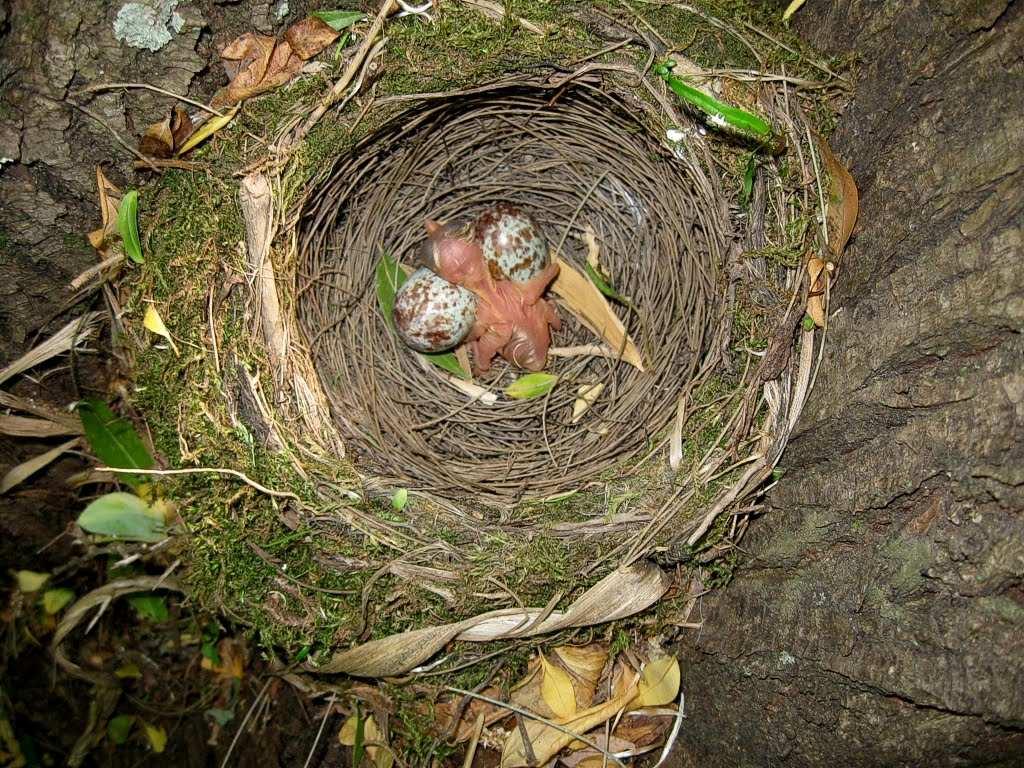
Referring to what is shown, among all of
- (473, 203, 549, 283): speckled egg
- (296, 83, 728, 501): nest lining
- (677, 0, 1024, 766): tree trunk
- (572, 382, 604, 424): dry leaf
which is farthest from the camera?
(572, 382, 604, 424): dry leaf

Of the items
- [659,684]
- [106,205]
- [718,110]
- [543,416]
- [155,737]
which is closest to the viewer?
[718,110]

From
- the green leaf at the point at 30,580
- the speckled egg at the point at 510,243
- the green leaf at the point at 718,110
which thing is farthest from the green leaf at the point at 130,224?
the green leaf at the point at 718,110

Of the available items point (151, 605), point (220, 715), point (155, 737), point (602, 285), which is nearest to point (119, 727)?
point (155, 737)

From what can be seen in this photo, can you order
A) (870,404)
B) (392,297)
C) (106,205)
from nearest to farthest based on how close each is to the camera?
(870,404) → (106,205) → (392,297)

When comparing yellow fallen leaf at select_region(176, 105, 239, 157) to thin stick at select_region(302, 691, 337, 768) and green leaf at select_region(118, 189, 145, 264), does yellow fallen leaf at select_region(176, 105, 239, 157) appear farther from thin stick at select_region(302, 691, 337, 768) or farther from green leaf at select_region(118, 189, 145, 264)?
thin stick at select_region(302, 691, 337, 768)

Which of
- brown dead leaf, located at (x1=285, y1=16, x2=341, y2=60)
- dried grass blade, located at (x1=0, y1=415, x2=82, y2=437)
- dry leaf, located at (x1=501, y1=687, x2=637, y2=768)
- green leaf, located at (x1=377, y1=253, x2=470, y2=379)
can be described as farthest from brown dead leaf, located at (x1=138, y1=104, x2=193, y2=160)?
dry leaf, located at (x1=501, y1=687, x2=637, y2=768)

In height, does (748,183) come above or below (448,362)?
above

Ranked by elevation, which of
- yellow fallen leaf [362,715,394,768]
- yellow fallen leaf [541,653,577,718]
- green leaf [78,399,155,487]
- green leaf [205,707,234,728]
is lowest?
green leaf [205,707,234,728]

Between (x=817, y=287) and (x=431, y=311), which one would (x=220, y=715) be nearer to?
(x=431, y=311)
